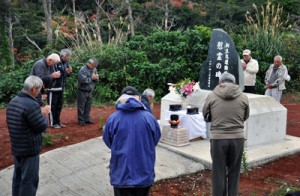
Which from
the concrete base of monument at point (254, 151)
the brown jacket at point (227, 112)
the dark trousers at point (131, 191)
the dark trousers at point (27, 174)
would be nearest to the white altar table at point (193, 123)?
the concrete base of monument at point (254, 151)

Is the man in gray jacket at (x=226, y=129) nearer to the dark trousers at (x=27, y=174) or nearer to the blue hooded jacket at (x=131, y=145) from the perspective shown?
the blue hooded jacket at (x=131, y=145)

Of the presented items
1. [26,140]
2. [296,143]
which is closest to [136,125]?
[26,140]

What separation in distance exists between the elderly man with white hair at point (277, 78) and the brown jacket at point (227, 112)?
435 cm

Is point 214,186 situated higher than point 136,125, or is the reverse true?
point 136,125

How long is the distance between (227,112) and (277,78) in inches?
178

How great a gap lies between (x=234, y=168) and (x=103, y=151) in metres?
2.75

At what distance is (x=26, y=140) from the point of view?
4.40 m

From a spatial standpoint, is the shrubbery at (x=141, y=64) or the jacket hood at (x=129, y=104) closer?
the jacket hood at (x=129, y=104)

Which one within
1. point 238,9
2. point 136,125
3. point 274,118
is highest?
point 238,9

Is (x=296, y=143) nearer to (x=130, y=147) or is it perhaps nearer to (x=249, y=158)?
(x=249, y=158)

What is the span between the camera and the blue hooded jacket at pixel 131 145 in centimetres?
362

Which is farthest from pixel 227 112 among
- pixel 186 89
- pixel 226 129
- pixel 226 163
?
pixel 186 89

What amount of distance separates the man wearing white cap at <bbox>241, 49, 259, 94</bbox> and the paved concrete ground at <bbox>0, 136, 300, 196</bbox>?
73.6 inches

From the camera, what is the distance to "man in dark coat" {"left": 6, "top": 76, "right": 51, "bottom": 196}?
14.2 ft
